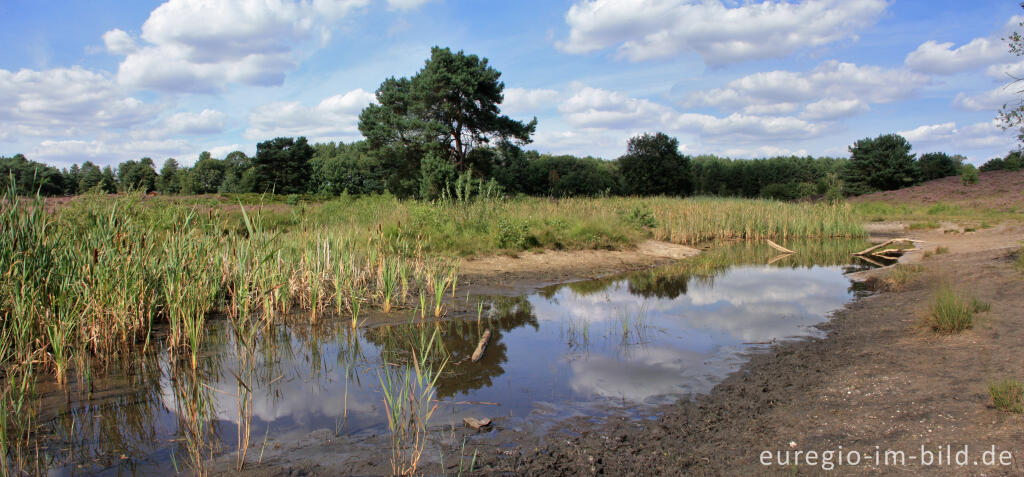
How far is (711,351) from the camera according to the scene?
628 centimetres

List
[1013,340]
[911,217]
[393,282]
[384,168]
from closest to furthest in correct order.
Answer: [1013,340] → [393,282] → [911,217] → [384,168]

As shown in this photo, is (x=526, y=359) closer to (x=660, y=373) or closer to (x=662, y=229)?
(x=660, y=373)

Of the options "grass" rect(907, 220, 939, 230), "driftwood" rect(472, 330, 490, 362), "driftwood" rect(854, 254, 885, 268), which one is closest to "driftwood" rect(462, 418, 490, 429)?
"driftwood" rect(472, 330, 490, 362)

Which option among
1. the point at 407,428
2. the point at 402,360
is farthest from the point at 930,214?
the point at 407,428

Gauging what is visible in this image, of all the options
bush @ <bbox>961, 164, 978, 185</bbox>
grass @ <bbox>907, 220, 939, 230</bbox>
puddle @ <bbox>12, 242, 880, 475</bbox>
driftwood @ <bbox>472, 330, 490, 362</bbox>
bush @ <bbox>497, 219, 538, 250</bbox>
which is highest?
bush @ <bbox>961, 164, 978, 185</bbox>

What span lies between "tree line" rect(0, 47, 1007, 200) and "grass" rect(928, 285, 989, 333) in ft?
25.2

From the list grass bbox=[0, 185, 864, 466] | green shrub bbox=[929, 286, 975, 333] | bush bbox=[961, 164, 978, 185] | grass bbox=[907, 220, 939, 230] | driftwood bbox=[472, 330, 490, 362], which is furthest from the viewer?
bush bbox=[961, 164, 978, 185]

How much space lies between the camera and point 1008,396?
347 cm

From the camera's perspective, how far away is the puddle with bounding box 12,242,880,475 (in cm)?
394

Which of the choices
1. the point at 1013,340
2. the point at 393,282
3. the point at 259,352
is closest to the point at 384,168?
the point at 393,282

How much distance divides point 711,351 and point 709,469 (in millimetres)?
3229

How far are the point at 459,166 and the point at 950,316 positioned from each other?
2544 centimetres

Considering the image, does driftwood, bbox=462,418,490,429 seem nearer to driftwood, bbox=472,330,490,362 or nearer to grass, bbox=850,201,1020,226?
driftwood, bbox=472,330,490,362

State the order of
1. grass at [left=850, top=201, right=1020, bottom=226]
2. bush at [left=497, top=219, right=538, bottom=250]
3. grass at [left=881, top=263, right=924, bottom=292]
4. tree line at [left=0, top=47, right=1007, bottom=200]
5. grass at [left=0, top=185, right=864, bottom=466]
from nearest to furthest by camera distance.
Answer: grass at [left=0, top=185, right=864, bottom=466] → grass at [left=881, top=263, right=924, bottom=292] → bush at [left=497, top=219, right=538, bottom=250] → grass at [left=850, top=201, right=1020, bottom=226] → tree line at [left=0, top=47, right=1007, bottom=200]
